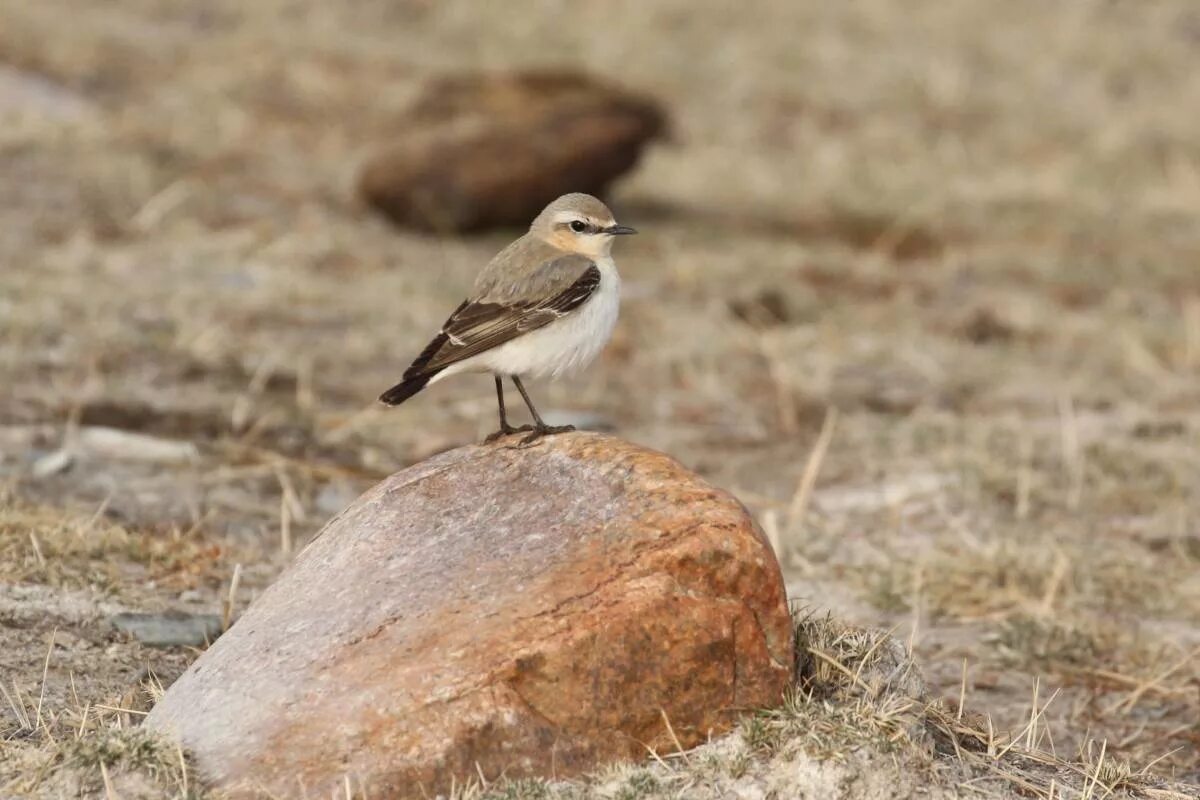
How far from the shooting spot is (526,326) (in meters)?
6.06

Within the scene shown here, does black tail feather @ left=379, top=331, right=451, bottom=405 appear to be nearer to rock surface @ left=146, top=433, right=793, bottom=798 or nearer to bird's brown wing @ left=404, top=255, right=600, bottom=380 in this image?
bird's brown wing @ left=404, top=255, right=600, bottom=380

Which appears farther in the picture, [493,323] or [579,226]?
[579,226]

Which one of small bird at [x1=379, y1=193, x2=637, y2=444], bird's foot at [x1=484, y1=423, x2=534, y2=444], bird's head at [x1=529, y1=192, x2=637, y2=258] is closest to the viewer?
bird's foot at [x1=484, y1=423, x2=534, y2=444]

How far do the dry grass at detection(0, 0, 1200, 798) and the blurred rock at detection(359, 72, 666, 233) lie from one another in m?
0.30

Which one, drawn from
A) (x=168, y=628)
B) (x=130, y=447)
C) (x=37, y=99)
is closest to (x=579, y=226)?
(x=168, y=628)

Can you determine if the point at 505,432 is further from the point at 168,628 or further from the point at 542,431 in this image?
the point at 168,628

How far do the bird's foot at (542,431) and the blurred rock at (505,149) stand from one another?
7.81m

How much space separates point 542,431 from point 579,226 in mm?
1124

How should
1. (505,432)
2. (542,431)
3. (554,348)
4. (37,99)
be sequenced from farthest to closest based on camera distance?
(37,99) → (554,348) → (505,432) → (542,431)

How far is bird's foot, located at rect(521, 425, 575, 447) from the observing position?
5.69 m

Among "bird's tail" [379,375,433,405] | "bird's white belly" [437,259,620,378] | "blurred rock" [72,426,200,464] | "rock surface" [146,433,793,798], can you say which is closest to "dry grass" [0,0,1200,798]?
"blurred rock" [72,426,200,464]

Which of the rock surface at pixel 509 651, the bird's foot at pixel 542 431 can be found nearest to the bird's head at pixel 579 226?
the bird's foot at pixel 542 431

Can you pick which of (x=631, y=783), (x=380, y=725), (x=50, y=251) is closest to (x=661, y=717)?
(x=631, y=783)

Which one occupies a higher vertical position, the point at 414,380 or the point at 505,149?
the point at 414,380
